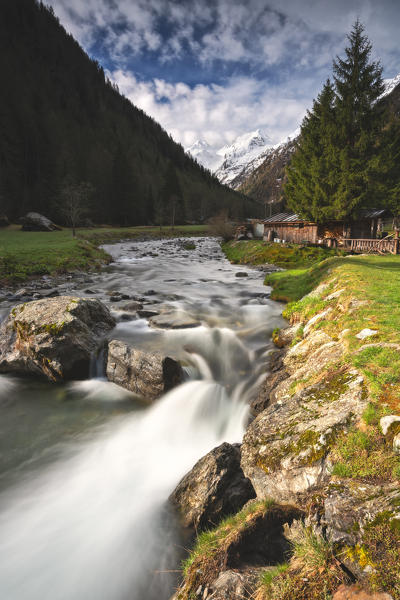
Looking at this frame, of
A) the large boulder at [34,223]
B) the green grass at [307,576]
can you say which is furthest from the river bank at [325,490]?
the large boulder at [34,223]

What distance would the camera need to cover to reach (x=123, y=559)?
4098 mm

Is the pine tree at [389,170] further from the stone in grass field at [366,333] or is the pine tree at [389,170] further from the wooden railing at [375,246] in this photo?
the stone in grass field at [366,333]

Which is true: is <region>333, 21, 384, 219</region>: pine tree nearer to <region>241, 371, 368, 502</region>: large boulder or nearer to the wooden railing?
the wooden railing

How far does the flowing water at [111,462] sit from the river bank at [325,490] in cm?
142

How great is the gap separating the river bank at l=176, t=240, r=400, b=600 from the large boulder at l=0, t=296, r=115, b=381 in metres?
6.00

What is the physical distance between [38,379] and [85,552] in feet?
17.5

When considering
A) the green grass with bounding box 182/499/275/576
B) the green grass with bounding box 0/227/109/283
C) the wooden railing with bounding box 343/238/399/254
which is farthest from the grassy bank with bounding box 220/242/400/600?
the green grass with bounding box 0/227/109/283

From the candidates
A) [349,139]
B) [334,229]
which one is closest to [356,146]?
[349,139]

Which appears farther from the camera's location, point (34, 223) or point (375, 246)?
point (34, 223)

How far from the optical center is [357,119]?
26.4 meters

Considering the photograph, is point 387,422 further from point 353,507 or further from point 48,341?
point 48,341

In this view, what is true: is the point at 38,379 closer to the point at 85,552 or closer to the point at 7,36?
the point at 85,552

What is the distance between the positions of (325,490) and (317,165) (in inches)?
1201

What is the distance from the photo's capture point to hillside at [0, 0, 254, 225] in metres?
74.6
